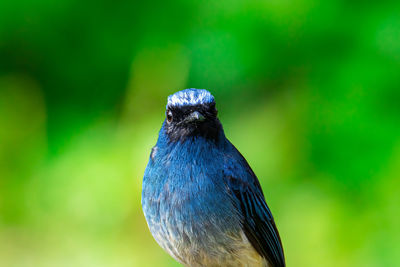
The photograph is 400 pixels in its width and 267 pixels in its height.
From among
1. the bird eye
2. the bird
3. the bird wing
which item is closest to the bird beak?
the bird

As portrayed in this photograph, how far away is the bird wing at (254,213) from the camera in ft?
13.1

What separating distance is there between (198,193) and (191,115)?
0.46 metres

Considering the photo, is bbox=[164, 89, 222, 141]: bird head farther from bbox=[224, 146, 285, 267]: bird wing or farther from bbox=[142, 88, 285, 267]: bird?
bbox=[224, 146, 285, 267]: bird wing

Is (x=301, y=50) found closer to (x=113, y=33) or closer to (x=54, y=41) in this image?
(x=113, y=33)

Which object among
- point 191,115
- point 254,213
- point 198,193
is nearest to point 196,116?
point 191,115

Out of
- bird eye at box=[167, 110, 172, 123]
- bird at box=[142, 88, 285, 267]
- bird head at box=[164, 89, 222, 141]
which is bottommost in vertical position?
bird at box=[142, 88, 285, 267]

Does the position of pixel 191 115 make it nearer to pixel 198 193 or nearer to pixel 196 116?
pixel 196 116

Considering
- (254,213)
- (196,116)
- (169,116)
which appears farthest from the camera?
(254,213)

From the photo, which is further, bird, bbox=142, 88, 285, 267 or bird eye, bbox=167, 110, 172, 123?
bird eye, bbox=167, 110, 172, 123

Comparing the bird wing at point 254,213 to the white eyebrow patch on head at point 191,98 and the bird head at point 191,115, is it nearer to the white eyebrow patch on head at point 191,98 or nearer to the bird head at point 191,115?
the bird head at point 191,115

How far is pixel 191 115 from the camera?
12.2ft

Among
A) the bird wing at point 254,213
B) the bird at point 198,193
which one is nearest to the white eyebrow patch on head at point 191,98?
the bird at point 198,193

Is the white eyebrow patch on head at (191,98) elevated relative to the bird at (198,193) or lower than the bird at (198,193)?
elevated

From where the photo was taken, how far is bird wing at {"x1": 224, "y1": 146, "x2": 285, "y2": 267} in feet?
13.1
